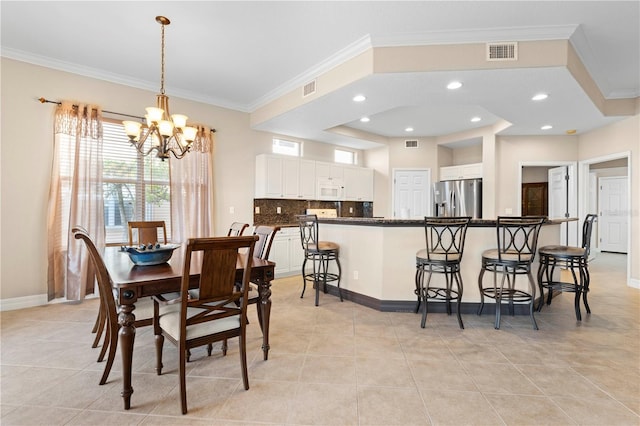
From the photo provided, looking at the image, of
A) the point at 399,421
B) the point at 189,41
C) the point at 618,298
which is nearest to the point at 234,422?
the point at 399,421

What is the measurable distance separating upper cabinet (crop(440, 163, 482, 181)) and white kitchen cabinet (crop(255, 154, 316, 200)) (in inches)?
123

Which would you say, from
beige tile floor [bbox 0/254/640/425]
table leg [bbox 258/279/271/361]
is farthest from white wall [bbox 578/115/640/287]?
table leg [bbox 258/279/271/361]

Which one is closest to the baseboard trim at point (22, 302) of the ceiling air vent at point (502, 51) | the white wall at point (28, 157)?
the white wall at point (28, 157)

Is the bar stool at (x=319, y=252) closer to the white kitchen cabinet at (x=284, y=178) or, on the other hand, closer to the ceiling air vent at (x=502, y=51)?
the white kitchen cabinet at (x=284, y=178)

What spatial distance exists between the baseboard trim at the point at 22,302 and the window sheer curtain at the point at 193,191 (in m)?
1.57

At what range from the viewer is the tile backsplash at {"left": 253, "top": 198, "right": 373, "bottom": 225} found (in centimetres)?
543

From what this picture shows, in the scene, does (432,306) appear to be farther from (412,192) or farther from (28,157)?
(28,157)

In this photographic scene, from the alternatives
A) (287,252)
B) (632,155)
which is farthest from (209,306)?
(632,155)

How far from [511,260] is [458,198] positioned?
3.49 meters

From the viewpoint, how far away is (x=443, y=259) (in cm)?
300

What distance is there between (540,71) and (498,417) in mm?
3148

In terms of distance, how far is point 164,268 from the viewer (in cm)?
214

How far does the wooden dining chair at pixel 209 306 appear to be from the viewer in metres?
1.67

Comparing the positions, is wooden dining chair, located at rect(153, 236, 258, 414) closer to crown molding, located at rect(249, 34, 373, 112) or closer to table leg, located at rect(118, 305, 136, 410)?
table leg, located at rect(118, 305, 136, 410)
